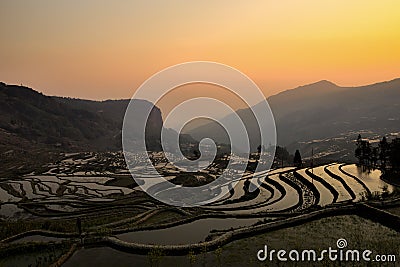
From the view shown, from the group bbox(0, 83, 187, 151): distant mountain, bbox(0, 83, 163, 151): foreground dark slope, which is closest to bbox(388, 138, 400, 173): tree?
bbox(0, 83, 187, 151): distant mountain

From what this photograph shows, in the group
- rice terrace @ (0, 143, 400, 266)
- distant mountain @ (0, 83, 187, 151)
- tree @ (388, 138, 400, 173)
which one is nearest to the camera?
rice terrace @ (0, 143, 400, 266)

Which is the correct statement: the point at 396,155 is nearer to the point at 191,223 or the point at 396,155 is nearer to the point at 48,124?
the point at 191,223

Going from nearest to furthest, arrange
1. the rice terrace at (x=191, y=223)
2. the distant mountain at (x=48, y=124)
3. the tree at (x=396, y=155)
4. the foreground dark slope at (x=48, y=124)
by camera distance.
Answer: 1. the rice terrace at (x=191, y=223)
2. the tree at (x=396, y=155)
3. the distant mountain at (x=48, y=124)
4. the foreground dark slope at (x=48, y=124)

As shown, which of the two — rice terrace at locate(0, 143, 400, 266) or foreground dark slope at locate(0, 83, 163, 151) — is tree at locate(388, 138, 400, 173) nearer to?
rice terrace at locate(0, 143, 400, 266)

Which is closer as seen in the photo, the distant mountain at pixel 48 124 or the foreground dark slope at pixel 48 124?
the distant mountain at pixel 48 124

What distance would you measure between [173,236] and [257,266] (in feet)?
25.1

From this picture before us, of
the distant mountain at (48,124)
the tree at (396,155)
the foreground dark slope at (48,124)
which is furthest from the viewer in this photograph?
the foreground dark slope at (48,124)

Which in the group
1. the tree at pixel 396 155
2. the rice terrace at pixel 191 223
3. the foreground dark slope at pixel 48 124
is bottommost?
the rice terrace at pixel 191 223

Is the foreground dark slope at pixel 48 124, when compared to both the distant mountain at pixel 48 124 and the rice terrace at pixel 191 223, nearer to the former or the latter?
the distant mountain at pixel 48 124

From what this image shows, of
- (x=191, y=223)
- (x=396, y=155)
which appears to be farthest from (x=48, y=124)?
(x=191, y=223)

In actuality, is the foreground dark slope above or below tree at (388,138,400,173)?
above

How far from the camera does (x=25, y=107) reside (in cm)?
17162

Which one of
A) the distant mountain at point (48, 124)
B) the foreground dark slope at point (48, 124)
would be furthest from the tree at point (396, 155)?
the foreground dark slope at point (48, 124)

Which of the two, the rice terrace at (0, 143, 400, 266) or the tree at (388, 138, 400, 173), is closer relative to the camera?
the rice terrace at (0, 143, 400, 266)
